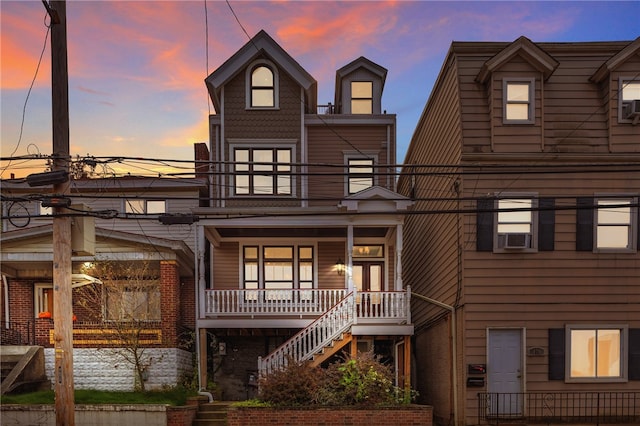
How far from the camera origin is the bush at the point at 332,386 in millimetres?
12398

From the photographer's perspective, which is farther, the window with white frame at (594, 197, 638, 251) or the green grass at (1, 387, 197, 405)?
the green grass at (1, 387, 197, 405)

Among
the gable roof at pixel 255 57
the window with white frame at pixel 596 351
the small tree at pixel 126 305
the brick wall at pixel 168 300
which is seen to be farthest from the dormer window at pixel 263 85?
the window with white frame at pixel 596 351

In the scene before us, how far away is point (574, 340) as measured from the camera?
42.0 ft

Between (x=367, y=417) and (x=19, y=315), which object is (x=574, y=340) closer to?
(x=367, y=417)

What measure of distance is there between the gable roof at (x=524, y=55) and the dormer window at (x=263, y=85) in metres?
7.94

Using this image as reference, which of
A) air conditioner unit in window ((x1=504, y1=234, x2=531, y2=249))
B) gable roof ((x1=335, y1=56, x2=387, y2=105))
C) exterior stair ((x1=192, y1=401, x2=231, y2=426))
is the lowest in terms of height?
exterior stair ((x1=192, y1=401, x2=231, y2=426))

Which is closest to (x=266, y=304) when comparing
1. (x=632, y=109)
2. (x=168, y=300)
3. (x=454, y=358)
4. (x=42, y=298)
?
(x=168, y=300)

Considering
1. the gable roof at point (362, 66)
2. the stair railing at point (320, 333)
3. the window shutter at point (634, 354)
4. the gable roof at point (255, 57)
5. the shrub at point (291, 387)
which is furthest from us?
the gable roof at point (362, 66)

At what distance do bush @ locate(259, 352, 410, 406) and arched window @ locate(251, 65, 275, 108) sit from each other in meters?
9.62

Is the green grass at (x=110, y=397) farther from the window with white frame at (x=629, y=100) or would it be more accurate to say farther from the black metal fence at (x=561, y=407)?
the window with white frame at (x=629, y=100)

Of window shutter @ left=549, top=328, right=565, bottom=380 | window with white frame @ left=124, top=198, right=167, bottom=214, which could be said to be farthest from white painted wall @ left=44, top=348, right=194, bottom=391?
window shutter @ left=549, top=328, right=565, bottom=380

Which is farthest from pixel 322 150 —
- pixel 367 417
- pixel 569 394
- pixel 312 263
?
pixel 569 394

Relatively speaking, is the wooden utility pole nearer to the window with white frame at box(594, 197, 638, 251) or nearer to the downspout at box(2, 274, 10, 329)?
the downspout at box(2, 274, 10, 329)

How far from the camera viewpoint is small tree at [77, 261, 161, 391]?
48.5 ft
